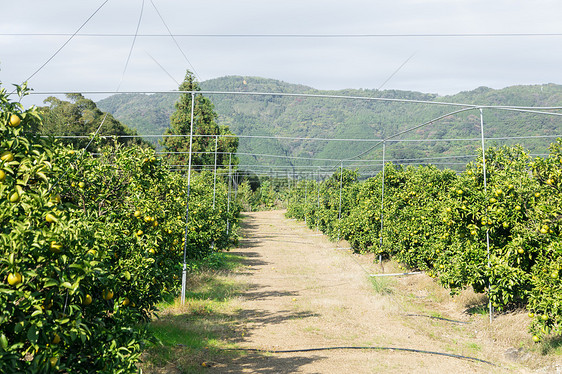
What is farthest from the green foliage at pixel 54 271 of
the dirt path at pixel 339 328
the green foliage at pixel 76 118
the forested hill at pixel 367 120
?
the green foliage at pixel 76 118

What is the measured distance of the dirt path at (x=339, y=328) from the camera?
22.7ft

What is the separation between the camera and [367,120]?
264ft

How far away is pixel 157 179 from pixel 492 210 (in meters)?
5.95

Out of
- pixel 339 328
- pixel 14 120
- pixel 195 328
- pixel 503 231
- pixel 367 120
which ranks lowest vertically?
pixel 339 328

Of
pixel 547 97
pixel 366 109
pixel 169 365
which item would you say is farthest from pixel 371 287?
pixel 366 109

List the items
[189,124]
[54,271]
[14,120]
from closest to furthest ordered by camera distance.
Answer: [54,271], [14,120], [189,124]

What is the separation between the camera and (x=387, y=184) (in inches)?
603

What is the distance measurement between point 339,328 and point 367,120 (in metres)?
74.5

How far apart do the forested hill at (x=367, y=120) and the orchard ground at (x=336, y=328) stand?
404 cm

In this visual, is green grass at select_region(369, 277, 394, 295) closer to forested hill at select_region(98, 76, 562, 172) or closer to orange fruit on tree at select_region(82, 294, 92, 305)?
forested hill at select_region(98, 76, 562, 172)

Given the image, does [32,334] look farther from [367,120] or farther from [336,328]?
[367,120]

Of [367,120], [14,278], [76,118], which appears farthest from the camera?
[367,120]

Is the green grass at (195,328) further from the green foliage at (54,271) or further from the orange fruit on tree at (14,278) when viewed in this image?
the orange fruit on tree at (14,278)

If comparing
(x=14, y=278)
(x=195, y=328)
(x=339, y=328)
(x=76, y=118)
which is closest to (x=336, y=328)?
(x=339, y=328)
